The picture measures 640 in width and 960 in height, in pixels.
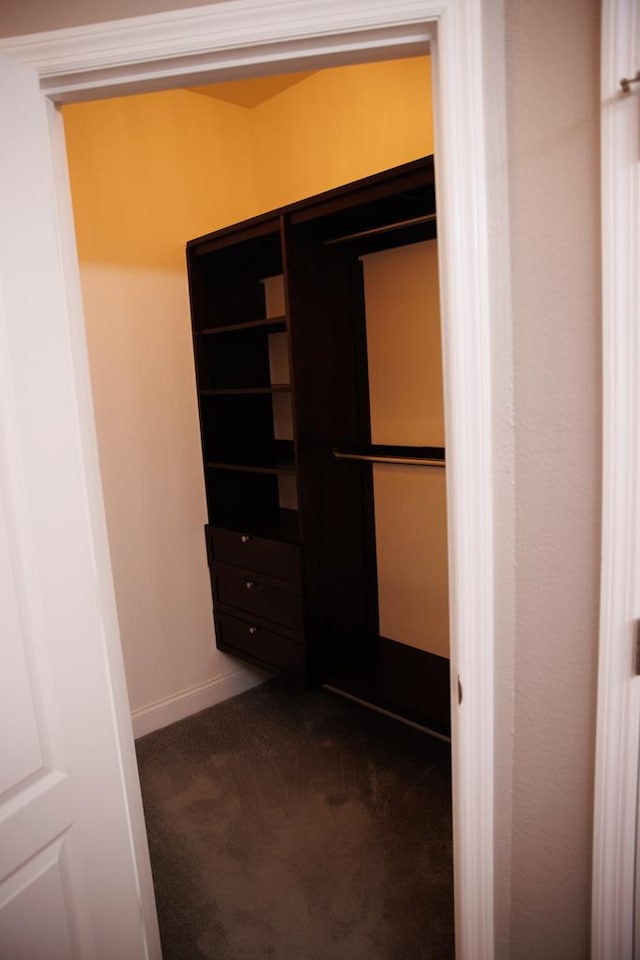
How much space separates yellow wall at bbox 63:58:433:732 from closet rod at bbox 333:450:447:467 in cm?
78

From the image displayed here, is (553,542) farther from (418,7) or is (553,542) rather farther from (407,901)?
(407,901)

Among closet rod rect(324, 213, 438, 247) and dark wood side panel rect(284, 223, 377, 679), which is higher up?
closet rod rect(324, 213, 438, 247)

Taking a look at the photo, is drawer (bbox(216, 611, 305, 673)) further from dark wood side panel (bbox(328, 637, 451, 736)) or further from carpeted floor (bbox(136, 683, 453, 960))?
carpeted floor (bbox(136, 683, 453, 960))

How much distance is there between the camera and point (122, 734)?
1268 mm

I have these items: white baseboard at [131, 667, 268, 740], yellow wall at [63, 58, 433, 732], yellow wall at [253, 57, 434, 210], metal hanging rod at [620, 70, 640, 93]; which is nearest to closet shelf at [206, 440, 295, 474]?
yellow wall at [63, 58, 433, 732]

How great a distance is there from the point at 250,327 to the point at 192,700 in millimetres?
1746

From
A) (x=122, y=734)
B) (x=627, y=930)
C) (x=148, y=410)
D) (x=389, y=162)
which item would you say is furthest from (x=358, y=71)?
(x=627, y=930)

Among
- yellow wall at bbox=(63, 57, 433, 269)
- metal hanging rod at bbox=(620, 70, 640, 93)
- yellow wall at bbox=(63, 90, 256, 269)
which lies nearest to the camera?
metal hanging rod at bbox=(620, 70, 640, 93)

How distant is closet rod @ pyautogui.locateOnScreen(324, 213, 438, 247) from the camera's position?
7.10 ft

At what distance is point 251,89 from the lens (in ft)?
9.15

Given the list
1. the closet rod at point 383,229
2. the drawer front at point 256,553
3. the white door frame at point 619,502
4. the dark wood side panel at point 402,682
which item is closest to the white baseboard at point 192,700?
the drawer front at point 256,553

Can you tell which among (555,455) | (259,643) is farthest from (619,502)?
(259,643)

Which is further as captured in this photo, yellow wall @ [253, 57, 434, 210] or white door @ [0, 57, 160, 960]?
yellow wall @ [253, 57, 434, 210]

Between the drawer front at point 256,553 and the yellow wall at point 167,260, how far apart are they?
13 centimetres
